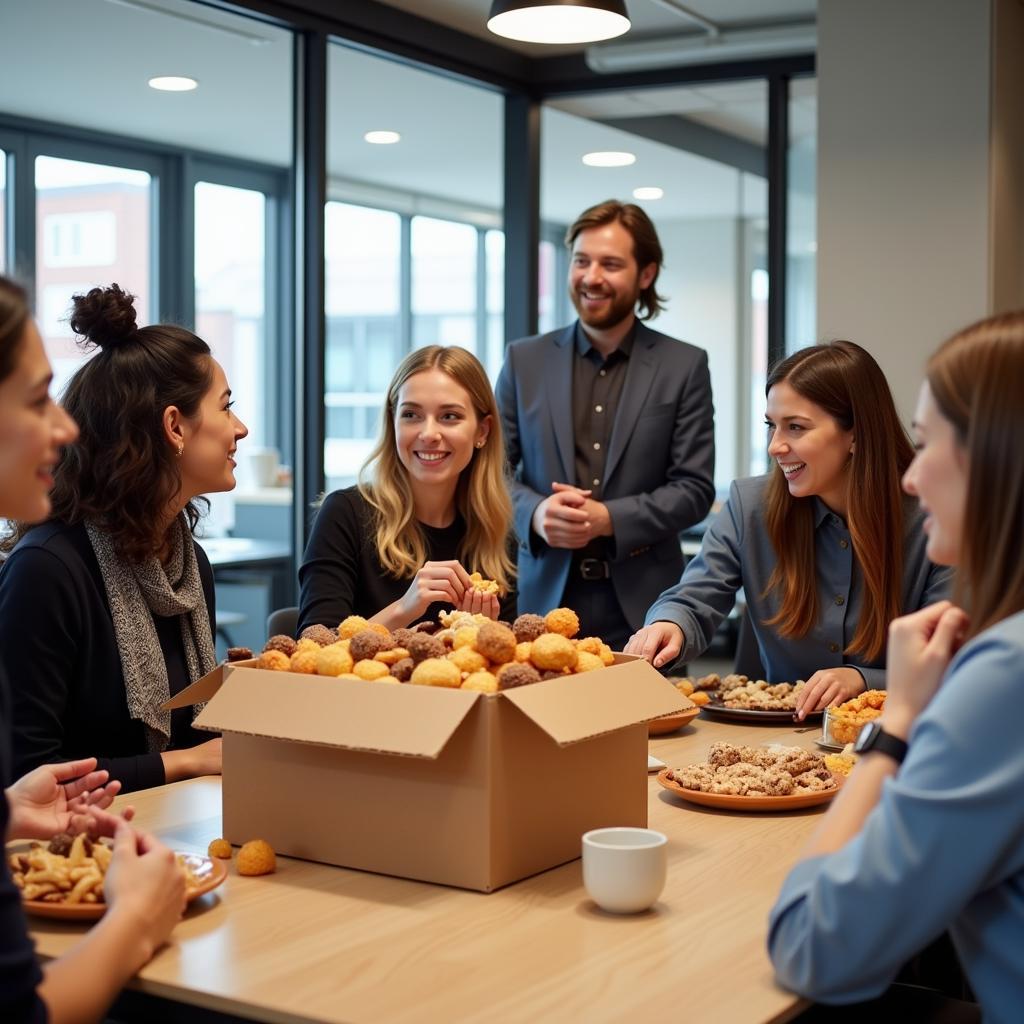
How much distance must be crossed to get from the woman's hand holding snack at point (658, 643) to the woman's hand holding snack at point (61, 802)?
3.41 feet

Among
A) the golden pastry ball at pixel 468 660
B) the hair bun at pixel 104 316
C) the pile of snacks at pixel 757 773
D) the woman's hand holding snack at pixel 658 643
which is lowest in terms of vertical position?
the pile of snacks at pixel 757 773

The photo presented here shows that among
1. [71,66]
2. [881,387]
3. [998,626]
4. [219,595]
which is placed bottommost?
[219,595]

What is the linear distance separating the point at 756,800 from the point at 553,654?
397 mm

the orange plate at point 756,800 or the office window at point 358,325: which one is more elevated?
the office window at point 358,325

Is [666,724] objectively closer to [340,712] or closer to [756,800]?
[756,800]

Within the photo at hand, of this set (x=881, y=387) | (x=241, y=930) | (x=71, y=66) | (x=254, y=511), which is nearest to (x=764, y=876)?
(x=241, y=930)

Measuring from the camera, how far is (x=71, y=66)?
5.00m

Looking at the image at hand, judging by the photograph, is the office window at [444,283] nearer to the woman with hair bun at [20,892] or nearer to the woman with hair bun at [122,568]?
the woman with hair bun at [122,568]

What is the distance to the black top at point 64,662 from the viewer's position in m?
1.96

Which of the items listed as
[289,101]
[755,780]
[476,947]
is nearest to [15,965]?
[476,947]

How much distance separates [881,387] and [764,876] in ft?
4.34

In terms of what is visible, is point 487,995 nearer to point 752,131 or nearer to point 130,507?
point 130,507

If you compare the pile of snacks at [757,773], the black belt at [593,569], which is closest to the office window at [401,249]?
the black belt at [593,569]

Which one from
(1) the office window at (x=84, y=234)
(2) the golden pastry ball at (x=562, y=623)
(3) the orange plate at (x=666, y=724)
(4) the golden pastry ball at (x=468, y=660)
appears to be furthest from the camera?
(1) the office window at (x=84, y=234)
